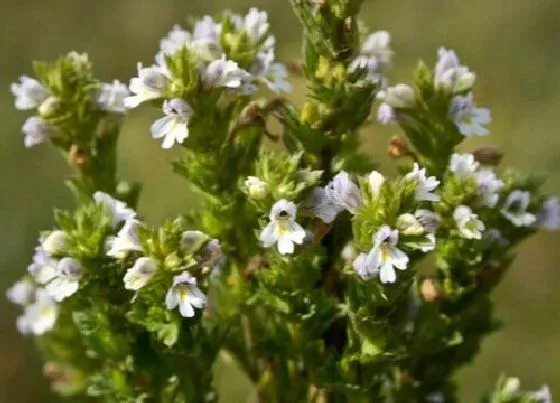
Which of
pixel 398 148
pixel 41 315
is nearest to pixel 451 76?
pixel 398 148

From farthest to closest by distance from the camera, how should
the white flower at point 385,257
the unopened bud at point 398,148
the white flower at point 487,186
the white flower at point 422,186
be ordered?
the unopened bud at point 398,148, the white flower at point 487,186, the white flower at point 422,186, the white flower at point 385,257

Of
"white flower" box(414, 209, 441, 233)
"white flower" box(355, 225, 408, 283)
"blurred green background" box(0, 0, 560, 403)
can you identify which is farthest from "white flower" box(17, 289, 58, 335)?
"blurred green background" box(0, 0, 560, 403)

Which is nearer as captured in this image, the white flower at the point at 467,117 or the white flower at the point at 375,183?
the white flower at the point at 375,183

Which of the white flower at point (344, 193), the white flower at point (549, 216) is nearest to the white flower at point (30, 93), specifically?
the white flower at point (344, 193)

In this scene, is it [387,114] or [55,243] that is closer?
[55,243]

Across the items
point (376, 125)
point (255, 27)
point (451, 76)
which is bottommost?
point (451, 76)

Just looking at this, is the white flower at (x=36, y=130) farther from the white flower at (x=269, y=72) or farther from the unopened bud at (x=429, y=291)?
the unopened bud at (x=429, y=291)

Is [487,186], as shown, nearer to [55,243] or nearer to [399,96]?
[399,96]

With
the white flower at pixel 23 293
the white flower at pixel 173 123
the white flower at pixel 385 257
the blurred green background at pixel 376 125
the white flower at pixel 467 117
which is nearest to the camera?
the white flower at pixel 385 257
